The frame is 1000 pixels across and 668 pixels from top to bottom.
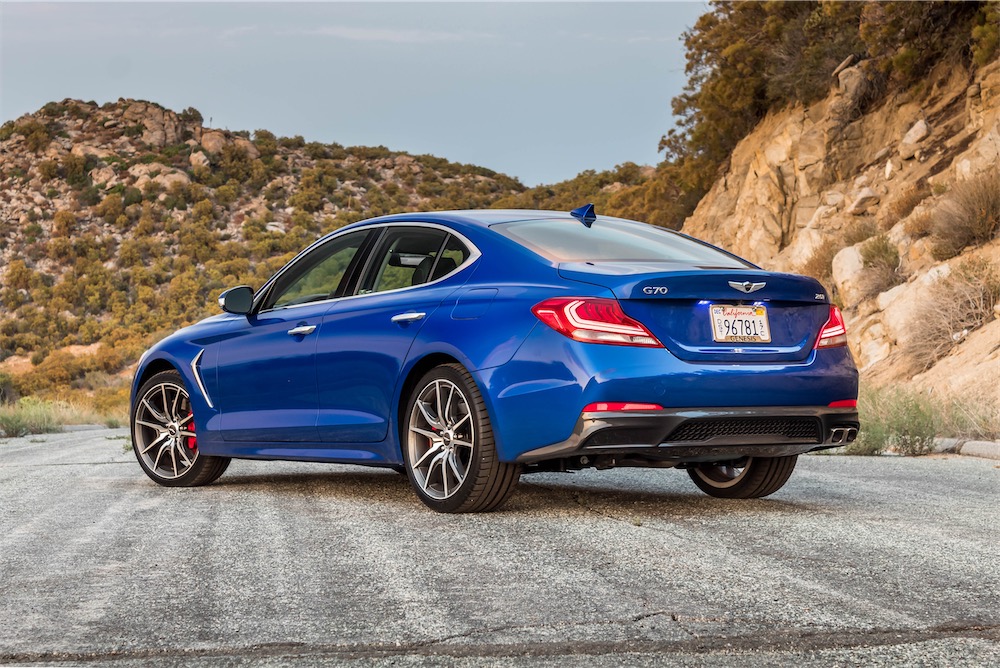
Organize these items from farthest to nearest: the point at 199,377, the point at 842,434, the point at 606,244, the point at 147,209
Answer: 1. the point at 147,209
2. the point at 199,377
3. the point at 606,244
4. the point at 842,434

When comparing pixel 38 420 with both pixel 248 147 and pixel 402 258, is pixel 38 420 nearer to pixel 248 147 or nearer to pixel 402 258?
pixel 402 258

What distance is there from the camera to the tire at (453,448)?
624 centimetres

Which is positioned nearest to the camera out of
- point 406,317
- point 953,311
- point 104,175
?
point 406,317

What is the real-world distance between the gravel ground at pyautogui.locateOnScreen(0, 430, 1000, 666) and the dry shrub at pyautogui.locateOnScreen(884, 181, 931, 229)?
48.9 feet

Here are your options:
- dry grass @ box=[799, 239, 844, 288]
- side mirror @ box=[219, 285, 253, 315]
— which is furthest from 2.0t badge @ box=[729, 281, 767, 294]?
dry grass @ box=[799, 239, 844, 288]

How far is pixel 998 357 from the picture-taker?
14555mm

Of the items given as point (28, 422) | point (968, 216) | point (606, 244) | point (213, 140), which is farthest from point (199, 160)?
point (606, 244)

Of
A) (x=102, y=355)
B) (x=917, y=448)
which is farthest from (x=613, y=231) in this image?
(x=102, y=355)

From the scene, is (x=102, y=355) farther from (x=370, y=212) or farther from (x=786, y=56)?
(x=786, y=56)

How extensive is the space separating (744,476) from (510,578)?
2993 millimetres

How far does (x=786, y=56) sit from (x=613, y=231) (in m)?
22.0

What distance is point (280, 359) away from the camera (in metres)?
7.75

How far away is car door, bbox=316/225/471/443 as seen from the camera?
6805 mm

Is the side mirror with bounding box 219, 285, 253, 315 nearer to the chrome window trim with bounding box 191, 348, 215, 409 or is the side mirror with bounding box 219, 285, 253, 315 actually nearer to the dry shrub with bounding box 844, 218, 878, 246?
the chrome window trim with bounding box 191, 348, 215, 409
